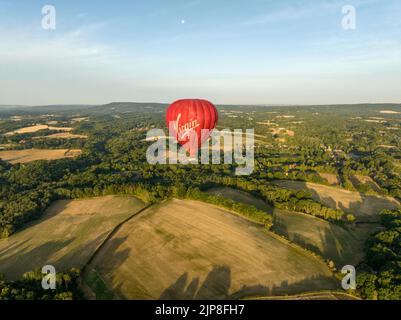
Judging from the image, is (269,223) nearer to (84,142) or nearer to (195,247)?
(195,247)

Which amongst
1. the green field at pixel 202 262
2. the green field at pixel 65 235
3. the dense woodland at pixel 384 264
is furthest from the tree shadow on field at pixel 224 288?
the green field at pixel 65 235

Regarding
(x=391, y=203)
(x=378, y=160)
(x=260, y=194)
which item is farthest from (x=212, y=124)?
(x=378, y=160)

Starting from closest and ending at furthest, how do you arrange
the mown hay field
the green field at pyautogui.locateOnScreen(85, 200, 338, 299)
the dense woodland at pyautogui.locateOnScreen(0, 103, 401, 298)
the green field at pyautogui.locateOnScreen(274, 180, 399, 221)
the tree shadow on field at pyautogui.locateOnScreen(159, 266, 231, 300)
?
the tree shadow on field at pyautogui.locateOnScreen(159, 266, 231, 300), the green field at pyautogui.locateOnScreen(85, 200, 338, 299), the dense woodland at pyautogui.locateOnScreen(0, 103, 401, 298), the green field at pyautogui.locateOnScreen(274, 180, 399, 221), the mown hay field

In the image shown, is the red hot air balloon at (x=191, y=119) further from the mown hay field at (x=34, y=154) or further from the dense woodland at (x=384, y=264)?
the mown hay field at (x=34, y=154)

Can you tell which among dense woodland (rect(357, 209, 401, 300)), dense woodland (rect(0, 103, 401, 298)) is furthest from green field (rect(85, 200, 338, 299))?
dense woodland (rect(0, 103, 401, 298))

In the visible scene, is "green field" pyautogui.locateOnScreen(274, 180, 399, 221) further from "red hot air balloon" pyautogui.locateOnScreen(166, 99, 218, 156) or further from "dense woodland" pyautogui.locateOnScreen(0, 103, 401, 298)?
"red hot air balloon" pyautogui.locateOnScreen(166, 99, 218, 156)
